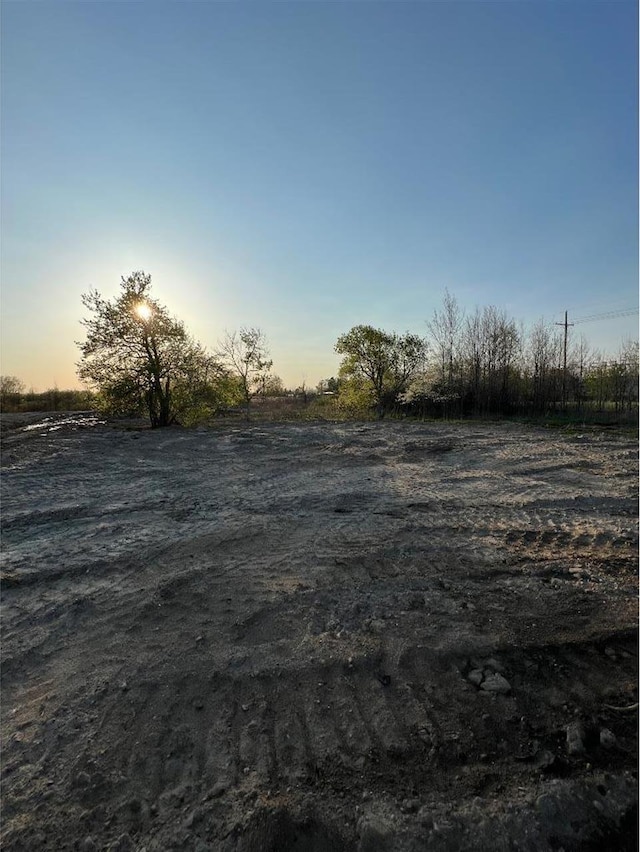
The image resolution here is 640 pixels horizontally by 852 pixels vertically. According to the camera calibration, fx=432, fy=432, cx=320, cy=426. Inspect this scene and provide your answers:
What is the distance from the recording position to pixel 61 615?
3.39 metres

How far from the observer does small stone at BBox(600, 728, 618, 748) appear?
6.64 feet

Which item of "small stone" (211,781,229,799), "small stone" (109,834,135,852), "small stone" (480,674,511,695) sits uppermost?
"small stone" (480,674,511,695)

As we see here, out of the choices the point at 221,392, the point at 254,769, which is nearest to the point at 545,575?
the point at 254,769

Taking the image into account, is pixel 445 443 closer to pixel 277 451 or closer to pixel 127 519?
pixel 277 451

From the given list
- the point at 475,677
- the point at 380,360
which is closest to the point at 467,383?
the point at 380,360

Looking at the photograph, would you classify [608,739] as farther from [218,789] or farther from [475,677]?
[218,789]

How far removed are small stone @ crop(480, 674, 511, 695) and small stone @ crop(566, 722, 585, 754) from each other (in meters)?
0.33

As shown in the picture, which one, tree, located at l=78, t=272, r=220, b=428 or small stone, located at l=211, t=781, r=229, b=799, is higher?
tree, located at l=78, t=272, r=220, b=428

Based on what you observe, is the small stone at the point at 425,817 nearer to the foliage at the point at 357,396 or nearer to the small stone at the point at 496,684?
the small stone at the point at 496,684

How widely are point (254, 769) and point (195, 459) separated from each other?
8298mm

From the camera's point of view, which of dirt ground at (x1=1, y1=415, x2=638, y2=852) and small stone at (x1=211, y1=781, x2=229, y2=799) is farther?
small stone at (x1=211, y1=781, x2=229, y2=799)

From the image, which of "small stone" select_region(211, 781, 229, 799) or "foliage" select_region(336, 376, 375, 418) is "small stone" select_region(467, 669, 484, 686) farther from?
"foliage" select_region(336, 376, 375, 418)

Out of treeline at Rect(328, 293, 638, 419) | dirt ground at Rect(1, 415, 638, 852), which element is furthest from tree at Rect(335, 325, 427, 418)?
dirt ground at Rect(1, 415, 638, 852)

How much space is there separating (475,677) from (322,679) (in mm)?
884
